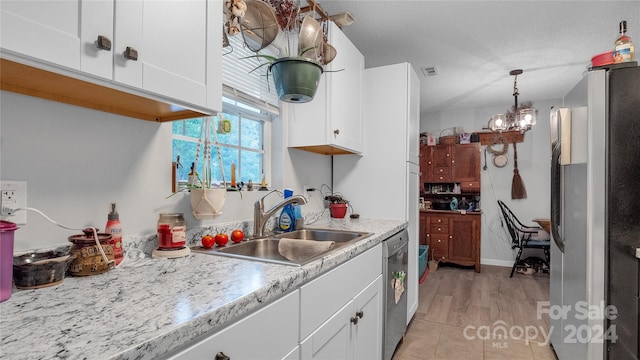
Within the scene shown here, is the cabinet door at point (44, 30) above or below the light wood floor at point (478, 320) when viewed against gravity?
above

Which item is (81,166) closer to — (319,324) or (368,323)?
(319,324)

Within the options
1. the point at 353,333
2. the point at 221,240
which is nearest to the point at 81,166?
the point at 221,240

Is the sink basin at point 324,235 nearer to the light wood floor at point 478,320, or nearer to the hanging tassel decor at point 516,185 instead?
the light wood floor at point 478,320

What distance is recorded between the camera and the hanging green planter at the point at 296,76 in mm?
1269

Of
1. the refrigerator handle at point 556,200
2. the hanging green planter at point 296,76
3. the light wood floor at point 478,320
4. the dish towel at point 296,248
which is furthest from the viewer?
the light wood floor at point 478,320

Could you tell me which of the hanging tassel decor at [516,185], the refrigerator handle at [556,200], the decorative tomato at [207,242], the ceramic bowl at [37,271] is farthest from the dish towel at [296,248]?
the hanging tassel decor at [516,185]

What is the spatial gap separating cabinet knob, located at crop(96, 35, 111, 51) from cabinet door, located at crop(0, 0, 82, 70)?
1.5 inches

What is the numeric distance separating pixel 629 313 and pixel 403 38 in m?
2.26

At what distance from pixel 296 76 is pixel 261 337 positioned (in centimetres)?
92

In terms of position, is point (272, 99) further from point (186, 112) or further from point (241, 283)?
point (241, 283)

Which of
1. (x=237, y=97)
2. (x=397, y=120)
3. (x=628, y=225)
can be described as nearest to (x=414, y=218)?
(x=397, y=120)

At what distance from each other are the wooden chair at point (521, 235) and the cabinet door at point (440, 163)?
33.1 inches

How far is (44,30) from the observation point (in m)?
0.72

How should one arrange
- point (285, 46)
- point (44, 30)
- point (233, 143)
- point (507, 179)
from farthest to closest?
1. point (507, 179)
2. point (233, 143)
3. point (285, 46)
4. point (44, 30)
